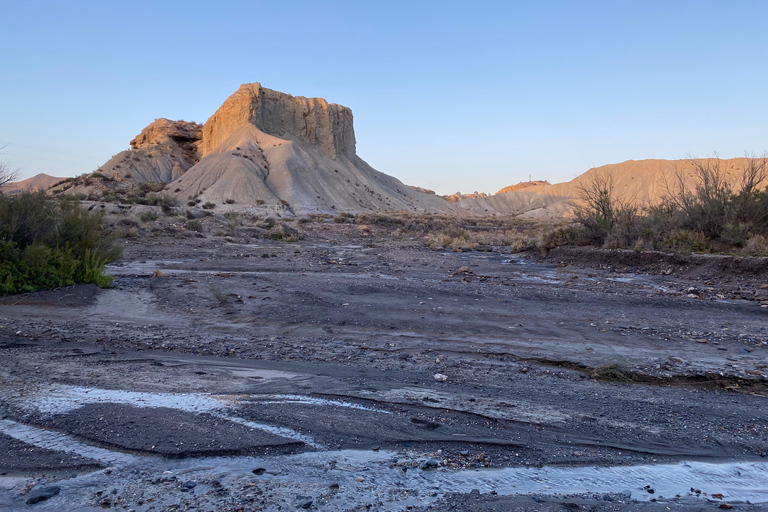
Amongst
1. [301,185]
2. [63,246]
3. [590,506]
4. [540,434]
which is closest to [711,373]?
[540,434]

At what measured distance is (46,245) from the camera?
11461 mm

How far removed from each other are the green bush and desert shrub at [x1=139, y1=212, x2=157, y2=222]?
21.2 metres

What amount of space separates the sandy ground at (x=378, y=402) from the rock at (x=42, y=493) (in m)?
0.02

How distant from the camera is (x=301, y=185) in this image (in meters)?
65.1

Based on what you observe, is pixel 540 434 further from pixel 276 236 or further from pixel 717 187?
pixel 276 236

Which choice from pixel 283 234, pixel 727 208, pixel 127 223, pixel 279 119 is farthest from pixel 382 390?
pixel 279 119

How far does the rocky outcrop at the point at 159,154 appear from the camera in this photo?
75.2 meters

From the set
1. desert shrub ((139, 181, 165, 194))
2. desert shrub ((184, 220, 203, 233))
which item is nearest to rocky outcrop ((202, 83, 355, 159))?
desert shrub ((139, 181, 165, 194))

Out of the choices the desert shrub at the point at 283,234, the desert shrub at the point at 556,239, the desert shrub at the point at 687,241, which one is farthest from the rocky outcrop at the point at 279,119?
the desert shrub at the point at 687,241

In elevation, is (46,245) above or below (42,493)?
above

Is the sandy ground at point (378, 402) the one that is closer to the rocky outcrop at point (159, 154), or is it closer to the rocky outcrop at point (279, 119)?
the rocky outcrop at point (279, 119)

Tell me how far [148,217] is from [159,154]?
172 ft

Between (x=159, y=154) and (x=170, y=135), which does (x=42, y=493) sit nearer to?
(x=159, y=154)

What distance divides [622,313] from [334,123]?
7993 cm
